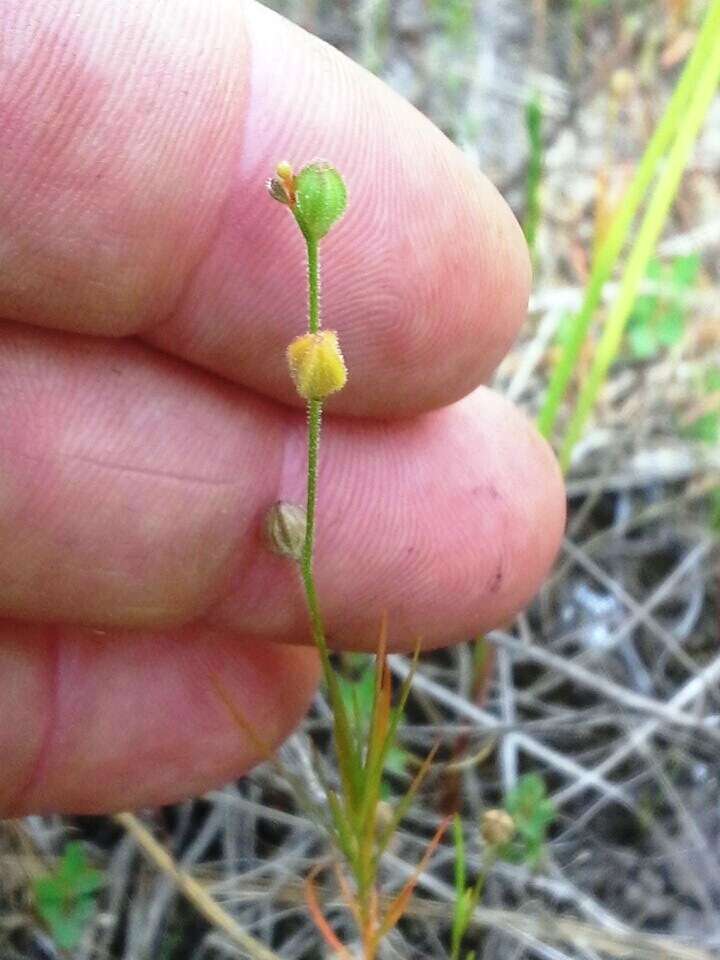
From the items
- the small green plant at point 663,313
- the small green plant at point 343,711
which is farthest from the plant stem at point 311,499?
the small green plant at point 663,313

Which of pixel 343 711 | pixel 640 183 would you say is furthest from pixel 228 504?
pixel 640 183

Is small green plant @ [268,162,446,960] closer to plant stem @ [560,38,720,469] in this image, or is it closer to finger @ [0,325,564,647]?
finger @ [0,325,564,647]

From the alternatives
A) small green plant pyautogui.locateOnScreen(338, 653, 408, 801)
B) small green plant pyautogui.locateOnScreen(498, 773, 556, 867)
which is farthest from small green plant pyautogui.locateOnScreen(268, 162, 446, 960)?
small green plant pyautogui.locateOnScreen(498, 773, 556, 867)

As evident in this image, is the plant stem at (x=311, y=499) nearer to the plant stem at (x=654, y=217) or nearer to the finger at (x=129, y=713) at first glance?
the finger at (x=129, y=713)

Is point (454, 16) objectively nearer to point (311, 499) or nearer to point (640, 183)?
point (640, 183)

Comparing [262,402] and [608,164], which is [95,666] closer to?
[262,402]

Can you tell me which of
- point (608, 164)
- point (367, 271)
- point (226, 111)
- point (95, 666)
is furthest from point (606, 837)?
point (608, 164)
